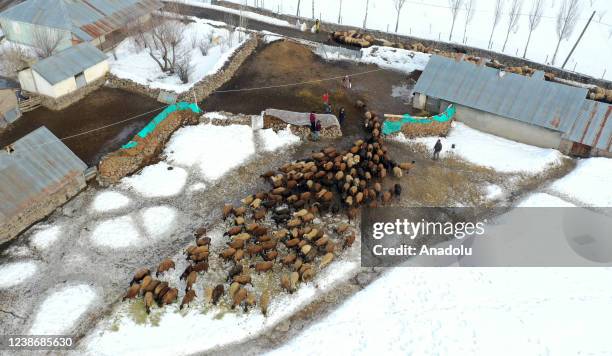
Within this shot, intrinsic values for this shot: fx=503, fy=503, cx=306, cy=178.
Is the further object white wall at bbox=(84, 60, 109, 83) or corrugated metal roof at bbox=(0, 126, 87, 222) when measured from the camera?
white wall at bbox=(84, 60, 109, 83)

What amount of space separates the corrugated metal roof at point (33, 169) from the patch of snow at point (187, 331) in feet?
27.8

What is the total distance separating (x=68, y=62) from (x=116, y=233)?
15.6 meters

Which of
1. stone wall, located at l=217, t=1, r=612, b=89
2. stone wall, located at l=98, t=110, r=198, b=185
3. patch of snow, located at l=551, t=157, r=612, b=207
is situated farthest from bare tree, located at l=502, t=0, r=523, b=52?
stone wall, located at l=98, t=110, r=198, b=185

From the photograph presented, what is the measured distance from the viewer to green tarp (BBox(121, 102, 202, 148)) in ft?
97.3

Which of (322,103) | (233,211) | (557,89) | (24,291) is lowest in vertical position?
(24,291)

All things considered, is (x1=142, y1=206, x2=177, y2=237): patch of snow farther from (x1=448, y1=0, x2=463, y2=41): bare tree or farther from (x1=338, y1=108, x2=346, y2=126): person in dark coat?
(x1=448, y1=0, x2=463, y2=41): bare tree

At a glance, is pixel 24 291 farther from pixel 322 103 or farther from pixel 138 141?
pixel 322 103

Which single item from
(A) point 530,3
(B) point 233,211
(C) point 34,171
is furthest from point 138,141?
(A) point 530,3

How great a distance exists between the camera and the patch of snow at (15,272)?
22.3m

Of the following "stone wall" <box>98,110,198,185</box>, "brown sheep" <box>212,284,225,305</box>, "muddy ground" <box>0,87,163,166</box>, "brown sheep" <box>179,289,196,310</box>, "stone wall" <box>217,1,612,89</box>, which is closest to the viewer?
"brown sheep" <box>179,289,196,310</box>

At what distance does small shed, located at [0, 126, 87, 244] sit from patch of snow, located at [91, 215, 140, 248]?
3.10m

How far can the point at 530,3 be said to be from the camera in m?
57.5

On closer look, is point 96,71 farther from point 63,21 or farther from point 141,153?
point 141,153

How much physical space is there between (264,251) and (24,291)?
418 inches
